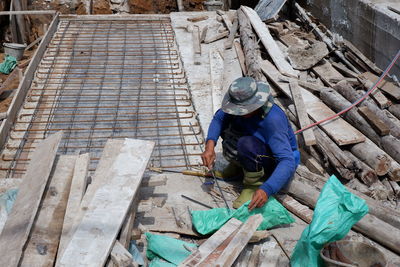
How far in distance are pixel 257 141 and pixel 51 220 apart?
1718 millimetres

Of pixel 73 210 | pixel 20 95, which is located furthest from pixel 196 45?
pixel 73 210

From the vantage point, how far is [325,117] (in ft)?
18.1

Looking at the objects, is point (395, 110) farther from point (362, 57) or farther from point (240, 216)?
point (240, 216)

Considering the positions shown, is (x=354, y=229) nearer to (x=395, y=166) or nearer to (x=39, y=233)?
(x=395, y=166)

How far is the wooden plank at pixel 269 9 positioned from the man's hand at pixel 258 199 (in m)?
5.95

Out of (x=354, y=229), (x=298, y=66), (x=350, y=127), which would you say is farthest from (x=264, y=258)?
(x=298, y=66)

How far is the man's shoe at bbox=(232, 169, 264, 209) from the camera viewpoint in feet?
13.0

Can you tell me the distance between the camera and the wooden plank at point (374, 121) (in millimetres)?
5156

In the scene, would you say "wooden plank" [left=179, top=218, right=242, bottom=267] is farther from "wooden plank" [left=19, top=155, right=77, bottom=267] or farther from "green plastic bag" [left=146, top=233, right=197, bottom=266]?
"wooden plank" [left=19, top=155, right=77, bottom=267]

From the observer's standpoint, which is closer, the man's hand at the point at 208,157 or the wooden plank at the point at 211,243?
the wooden plank at the point at 211,243

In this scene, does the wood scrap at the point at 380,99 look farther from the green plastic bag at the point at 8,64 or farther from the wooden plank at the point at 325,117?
the green plastic bag at the point at 8,64

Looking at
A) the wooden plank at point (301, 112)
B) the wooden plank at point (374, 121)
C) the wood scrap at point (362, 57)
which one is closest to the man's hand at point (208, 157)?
the wooden plank at point (301, 112)

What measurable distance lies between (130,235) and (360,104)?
11.7ft

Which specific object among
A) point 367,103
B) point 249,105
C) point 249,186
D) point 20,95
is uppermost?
point 249,105
